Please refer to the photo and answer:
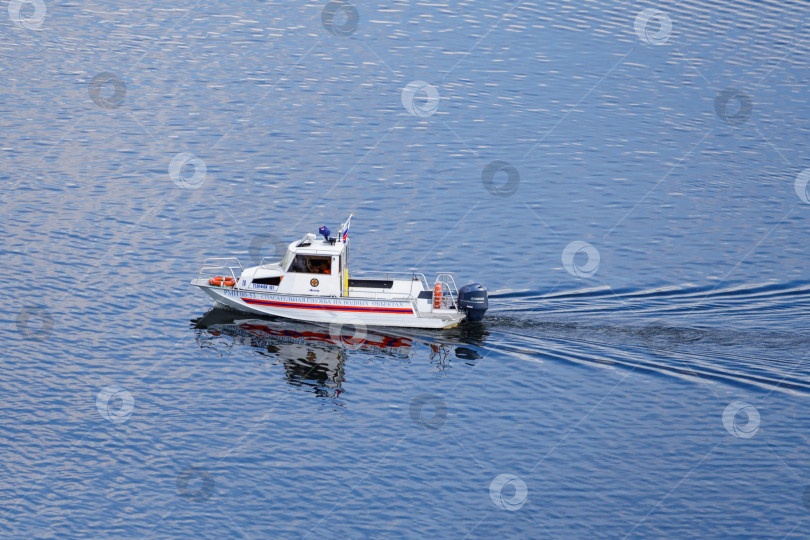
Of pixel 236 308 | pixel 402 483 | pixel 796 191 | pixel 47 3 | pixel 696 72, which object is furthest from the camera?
pixel 47 3

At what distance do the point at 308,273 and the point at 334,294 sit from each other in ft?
6.16

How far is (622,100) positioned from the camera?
102 metres

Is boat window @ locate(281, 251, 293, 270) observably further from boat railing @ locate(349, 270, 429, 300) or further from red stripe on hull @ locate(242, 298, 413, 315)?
boat railing @ locate(349, 270, 429, 300)

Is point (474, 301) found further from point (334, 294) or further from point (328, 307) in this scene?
point (328, 307)

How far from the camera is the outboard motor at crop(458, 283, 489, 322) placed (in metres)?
59.9

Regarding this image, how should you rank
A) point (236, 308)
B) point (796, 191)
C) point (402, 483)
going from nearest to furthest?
point (402, 483) → point (236, 308) → point (796, 191)

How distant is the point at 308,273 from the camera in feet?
204

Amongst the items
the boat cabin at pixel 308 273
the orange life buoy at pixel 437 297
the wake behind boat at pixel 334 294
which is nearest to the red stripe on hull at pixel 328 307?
the wake behind boat at pixel 334 294

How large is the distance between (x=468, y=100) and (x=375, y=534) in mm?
62539

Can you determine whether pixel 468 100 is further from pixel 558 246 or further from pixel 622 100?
pixel 558 246

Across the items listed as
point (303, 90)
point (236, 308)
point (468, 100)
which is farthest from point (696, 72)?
point (236, 308)

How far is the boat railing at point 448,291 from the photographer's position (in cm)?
6144

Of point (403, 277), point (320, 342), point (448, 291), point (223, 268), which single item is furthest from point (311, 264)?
point (448, 291)

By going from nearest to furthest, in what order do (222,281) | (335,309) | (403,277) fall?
(335,309), (222,281), (403,277)
